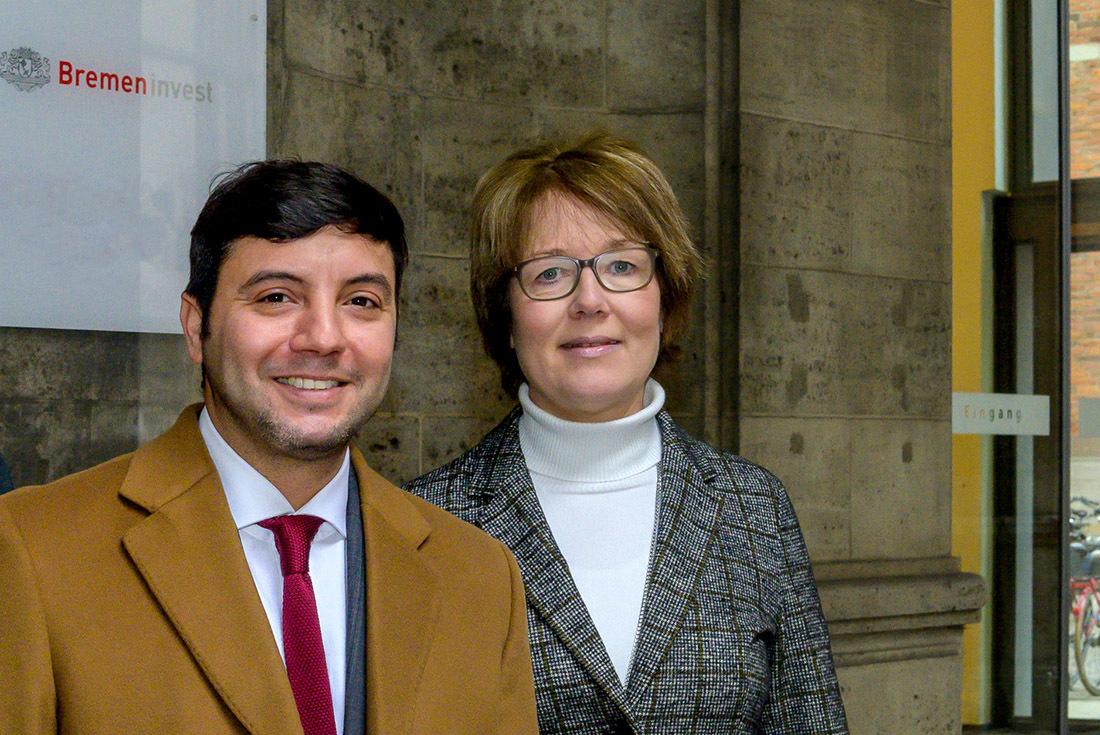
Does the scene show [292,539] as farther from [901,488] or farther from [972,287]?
[972,287]

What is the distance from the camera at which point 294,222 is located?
1921 mm

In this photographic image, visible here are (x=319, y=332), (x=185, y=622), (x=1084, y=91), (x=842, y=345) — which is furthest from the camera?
(x=1084, y=91)

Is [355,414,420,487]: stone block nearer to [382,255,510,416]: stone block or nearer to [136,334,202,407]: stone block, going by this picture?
[382,255,510,416]: stone block

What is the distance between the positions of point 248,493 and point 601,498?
3.04 ft

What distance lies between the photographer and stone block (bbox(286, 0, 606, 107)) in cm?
424

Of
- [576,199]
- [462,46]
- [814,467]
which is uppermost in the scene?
[462,46]

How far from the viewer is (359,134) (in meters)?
4.29

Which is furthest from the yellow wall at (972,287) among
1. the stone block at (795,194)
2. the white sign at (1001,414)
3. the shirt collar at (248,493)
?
the shirt collar at (248,493)

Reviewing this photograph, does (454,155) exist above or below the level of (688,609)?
above

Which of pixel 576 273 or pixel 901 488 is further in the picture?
pixel 901 488

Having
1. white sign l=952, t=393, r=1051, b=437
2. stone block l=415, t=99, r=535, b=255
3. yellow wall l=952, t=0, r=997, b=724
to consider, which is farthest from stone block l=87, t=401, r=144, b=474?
white sign l=952, t=393, r=1051, b=437

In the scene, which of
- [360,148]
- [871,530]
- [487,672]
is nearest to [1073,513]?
[871,530]

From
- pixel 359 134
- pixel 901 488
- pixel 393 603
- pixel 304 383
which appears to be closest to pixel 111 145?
pixel 359 134

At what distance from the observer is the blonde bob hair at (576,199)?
263 cm
